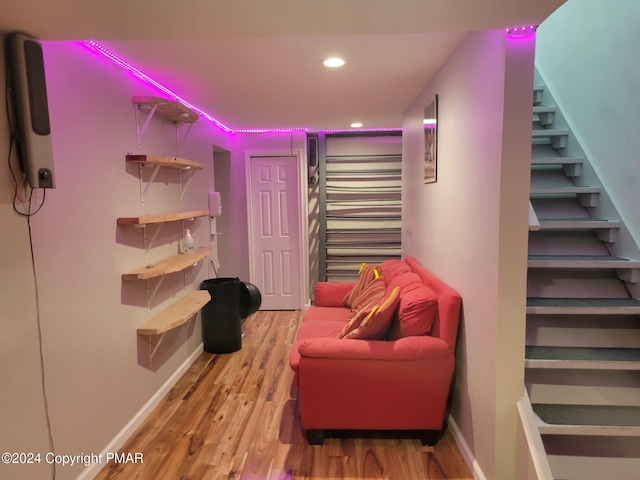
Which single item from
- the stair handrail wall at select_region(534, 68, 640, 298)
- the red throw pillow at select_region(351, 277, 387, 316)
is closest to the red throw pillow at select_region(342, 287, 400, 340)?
the red throw pillow at select_region(351, 277, 387, 316)

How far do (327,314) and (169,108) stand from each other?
206 centimetres

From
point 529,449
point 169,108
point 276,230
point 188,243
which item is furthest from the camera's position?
point 276,230

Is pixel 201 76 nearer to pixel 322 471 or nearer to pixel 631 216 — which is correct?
pixel 322 471

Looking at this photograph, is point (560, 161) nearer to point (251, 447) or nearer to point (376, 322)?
point (376, 322)

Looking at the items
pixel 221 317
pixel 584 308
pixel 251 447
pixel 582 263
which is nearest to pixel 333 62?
pixel 582 263

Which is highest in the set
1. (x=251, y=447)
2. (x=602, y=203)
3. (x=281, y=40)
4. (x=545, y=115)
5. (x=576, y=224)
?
(x=281, y=40)

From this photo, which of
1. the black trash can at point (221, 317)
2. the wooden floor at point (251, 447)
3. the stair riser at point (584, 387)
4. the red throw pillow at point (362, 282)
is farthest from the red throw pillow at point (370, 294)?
the black trash can at point (221, 317)

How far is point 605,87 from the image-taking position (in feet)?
8.03

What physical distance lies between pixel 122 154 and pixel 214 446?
6.11 ft

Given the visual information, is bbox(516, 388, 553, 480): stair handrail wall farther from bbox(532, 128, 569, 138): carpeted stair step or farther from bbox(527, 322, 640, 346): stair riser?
bbox(532, 128, 569, 138): carpeted stair step

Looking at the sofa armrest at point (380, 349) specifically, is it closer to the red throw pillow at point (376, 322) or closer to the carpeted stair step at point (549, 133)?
the red throw pillow at point (376, 322)

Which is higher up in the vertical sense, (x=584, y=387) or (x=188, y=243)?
(x=188, y=243)

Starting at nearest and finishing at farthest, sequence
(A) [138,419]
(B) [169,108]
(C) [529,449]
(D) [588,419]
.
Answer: (C) [529,449] → (D) [588,419] → (A) [138,419] → (B) [169,108]

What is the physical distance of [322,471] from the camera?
2.15m
